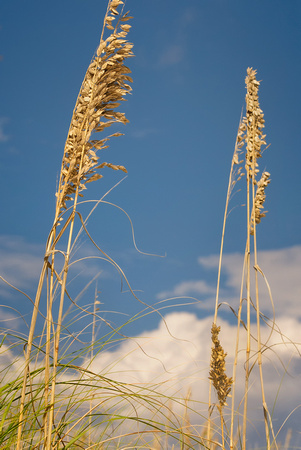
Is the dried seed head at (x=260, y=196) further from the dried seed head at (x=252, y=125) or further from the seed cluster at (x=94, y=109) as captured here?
the seed cluster at (x=94, y=109)

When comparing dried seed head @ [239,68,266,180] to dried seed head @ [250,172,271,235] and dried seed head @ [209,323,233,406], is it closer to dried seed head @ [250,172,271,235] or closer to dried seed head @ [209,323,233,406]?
dried seed head @ [250,172,271,235]

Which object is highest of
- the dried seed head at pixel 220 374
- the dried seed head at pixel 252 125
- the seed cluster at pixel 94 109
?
the dried seed head at pixel 252 125

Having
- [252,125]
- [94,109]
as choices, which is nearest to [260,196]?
[252,125]

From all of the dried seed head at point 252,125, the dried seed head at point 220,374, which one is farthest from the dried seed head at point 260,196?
the dried seed head at point 220,374

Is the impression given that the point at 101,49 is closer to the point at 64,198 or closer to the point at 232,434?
the point at 64,198

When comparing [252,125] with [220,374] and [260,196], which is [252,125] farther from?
[220,374]

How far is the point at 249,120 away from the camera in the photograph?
3.26m

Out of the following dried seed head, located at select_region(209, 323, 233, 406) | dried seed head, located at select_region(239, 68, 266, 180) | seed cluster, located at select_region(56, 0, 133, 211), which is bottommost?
dried seed head, located at select_region(209, 323, 233, 406)

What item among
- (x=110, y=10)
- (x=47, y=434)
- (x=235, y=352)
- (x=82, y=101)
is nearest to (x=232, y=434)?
(x=235, y=352)

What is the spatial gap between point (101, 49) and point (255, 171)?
4.66 ft

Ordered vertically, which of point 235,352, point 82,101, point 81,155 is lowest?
point 235,352

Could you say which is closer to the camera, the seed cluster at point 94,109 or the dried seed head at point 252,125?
the seed cluster at point 94,109

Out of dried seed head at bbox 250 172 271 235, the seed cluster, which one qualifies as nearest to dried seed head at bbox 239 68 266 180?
dried seed head at bbox 250 172 271 235

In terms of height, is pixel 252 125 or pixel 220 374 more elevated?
pixel 252 125
